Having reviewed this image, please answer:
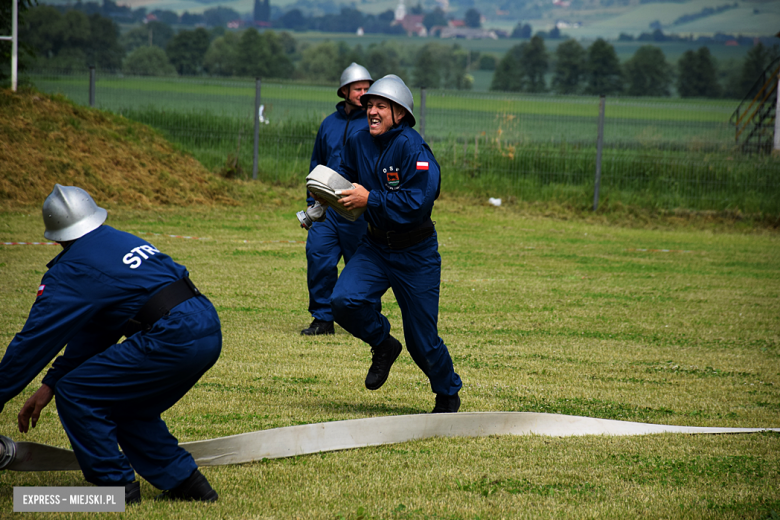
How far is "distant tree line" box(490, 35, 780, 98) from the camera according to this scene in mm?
74625

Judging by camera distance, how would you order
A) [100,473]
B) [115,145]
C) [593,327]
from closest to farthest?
[100,473], [593,327], [115,145]

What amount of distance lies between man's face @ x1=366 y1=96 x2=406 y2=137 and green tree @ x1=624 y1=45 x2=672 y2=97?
7668cm

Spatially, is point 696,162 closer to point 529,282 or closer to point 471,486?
point 529,282

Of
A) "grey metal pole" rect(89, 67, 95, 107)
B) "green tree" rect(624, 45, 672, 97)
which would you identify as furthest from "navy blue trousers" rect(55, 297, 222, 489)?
"green tree" rect(624, 45, 672, 97)

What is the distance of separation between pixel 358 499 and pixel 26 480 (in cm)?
172

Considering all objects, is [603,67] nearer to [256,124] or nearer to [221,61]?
[221,61]

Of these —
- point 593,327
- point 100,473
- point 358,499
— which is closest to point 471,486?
point 358,499

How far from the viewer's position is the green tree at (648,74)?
3103 inches

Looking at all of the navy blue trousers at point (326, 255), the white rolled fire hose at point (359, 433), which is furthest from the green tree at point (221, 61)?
the white rolled fire hose at point (359, 433)

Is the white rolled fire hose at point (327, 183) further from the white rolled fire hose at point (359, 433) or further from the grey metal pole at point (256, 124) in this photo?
the grey metal pole at point (256, 124)

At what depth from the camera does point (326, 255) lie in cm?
763

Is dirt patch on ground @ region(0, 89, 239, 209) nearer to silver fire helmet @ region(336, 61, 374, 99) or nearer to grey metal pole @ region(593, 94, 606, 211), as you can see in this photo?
grey metal pole @ region(593, 94, 606, 211)

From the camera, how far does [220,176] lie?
18656 millimetres

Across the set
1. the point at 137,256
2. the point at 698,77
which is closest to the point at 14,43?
the point at 137,256
